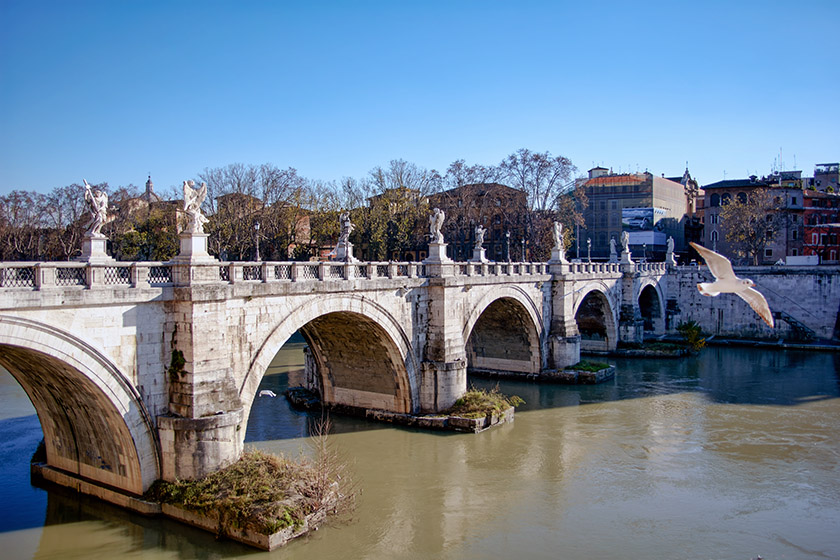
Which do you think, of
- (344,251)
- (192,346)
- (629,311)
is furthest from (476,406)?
(629,311)

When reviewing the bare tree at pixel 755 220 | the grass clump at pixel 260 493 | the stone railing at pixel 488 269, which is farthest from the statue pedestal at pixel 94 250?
the bare tree at pixel 755 220

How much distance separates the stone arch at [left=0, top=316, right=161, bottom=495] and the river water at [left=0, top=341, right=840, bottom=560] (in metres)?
0.87

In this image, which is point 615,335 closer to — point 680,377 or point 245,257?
point 680,377

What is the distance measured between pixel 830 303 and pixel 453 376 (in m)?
30.9

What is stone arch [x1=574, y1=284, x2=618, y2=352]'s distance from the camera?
36812 mm

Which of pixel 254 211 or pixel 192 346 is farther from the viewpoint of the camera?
pixel 254 211

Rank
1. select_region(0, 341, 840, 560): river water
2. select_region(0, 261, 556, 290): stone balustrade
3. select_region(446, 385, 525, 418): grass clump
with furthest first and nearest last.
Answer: select_region(446, 385, 525, 418): grass clump < select_region(0, 341, 840, 560): river water < select_region(0, 261, 556, 290): stone balustrade

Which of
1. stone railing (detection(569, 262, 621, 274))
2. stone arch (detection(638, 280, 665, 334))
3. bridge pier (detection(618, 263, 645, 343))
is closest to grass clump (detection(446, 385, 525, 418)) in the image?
stone railing (detection(569, 262, 621, 274))

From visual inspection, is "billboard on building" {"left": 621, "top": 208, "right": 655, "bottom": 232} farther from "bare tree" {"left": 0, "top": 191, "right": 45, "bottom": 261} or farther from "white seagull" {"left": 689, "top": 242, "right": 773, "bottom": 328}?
"white seagull" {"left": 689, "top": 242, "right": 773, "bottom": 328}

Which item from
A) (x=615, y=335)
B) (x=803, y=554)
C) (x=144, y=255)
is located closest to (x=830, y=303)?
(x=615, y=335)

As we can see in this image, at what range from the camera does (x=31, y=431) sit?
20078mm

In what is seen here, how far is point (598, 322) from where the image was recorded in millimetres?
37812

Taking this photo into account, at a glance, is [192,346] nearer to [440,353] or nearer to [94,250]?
[94,250]

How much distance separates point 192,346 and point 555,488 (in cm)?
922
